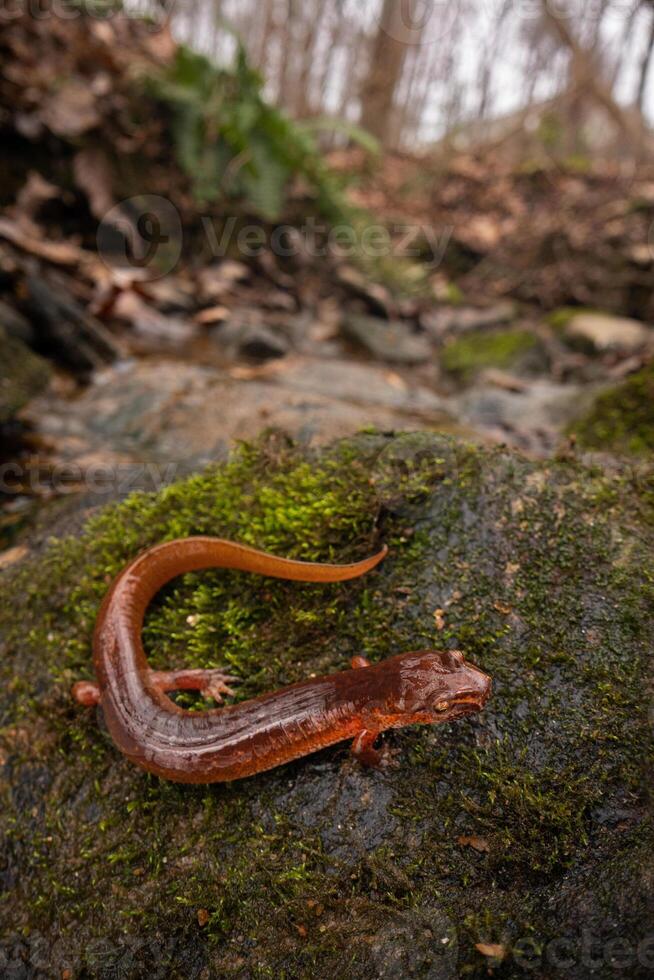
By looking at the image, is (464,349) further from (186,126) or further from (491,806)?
(491,806)

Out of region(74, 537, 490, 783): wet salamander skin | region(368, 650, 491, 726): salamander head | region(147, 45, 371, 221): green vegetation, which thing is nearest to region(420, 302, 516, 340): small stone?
region(147, 45, 371, 221): green vegetation

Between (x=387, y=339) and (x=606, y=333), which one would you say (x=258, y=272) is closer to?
(x=387, y=339)

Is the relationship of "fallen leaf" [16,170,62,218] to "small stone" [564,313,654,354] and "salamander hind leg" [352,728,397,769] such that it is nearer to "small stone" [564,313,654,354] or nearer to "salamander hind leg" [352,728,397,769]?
"small stone" [564,313,654,354]

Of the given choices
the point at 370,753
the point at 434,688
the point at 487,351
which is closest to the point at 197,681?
the point at 370,753

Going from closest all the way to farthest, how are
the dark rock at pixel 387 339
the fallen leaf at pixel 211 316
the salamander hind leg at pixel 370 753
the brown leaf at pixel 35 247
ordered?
the salamander hind leg at pixel 370 753, the brown leaf at pixel 35 247, the fallen leaf at pixel 211 316, the dark rock at pixel 387 339

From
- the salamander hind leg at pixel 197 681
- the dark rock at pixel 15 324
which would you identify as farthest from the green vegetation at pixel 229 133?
the salamander hind leg at pixel 197 681

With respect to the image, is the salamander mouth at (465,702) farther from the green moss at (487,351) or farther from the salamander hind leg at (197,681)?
the green moss at (487,351)

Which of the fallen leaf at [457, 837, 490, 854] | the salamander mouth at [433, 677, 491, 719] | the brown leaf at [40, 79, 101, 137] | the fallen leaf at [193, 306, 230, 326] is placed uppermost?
the brown leaf at [40, 79, 101, 137]

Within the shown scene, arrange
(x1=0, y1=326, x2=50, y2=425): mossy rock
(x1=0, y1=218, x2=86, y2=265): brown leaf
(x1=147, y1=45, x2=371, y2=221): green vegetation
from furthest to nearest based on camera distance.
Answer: (x1=147, y1=45, x2=371, y2=221): green vegetation
(x1=0, y1=218, x2=86, y2=265): brown leaf
(x1=0, y1=326, x2=50, y2=425): mossy rock
